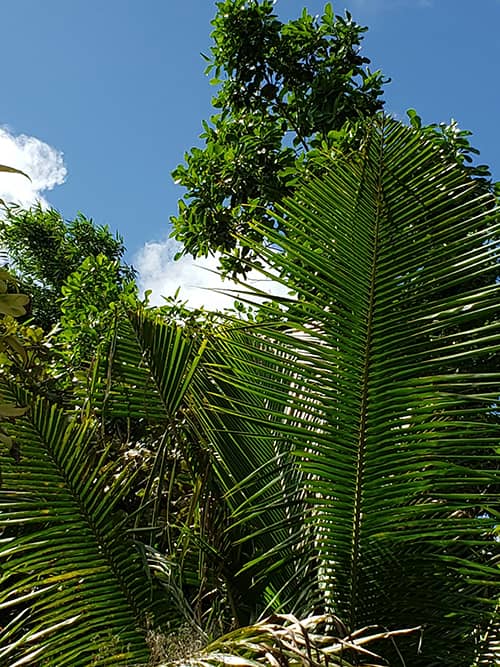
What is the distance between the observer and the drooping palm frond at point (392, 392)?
146 cm

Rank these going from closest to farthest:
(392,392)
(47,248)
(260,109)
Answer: (392,392) → (260,109) → (47,248)

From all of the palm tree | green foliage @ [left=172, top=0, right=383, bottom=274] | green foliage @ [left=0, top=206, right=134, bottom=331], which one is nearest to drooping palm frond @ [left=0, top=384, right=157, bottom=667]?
the palm tree

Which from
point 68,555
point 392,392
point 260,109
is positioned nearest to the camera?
point 392,392

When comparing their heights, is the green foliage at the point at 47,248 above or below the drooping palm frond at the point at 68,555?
above

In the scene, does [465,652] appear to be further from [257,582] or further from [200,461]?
[200,461]

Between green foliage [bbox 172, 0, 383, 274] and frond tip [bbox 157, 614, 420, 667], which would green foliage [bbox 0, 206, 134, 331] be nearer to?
green foliage [bbox 172, 0, 383, 274]

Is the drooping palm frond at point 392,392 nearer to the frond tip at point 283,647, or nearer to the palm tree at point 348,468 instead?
the palm tree at point 348,468

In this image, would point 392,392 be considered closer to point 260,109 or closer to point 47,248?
point 260,109

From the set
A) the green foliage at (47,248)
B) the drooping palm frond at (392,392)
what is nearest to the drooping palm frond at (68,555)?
the drooping palm frond at (392,392)

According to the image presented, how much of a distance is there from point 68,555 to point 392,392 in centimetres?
85

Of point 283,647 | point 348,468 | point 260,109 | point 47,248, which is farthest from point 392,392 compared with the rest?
point 47,248

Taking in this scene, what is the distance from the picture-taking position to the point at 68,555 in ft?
5.58

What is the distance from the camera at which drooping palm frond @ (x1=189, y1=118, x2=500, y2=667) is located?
4.80 feet

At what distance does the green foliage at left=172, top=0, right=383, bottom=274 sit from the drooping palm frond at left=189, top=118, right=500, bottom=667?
2.98 m
